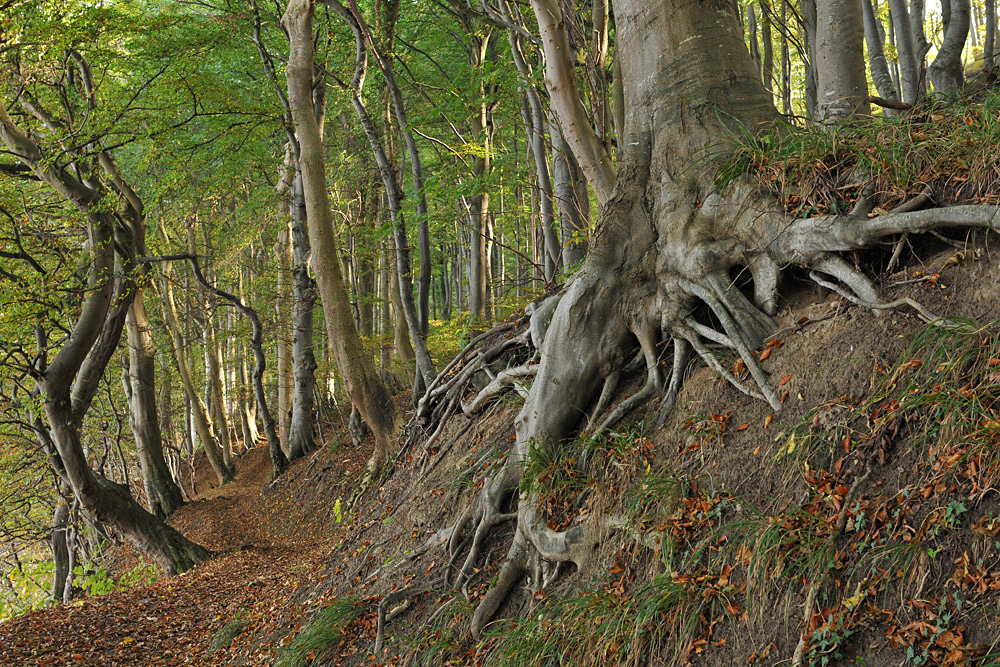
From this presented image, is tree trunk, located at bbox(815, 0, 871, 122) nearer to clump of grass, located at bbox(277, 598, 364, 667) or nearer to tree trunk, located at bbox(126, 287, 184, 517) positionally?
clump of grass, located at bbox(277, 598, 364, 667)

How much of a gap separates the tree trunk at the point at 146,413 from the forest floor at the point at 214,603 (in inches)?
44.9

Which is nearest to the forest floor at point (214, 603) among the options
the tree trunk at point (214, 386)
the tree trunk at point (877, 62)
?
the tree trunk at point (214, 386)

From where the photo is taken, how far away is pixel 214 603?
348 inches

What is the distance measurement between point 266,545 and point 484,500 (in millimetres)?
8877

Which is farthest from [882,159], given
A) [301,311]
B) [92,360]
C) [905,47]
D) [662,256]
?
[301,311]

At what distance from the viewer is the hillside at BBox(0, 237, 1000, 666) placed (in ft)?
8.58

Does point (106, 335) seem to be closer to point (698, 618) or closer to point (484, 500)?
point (484, 500)

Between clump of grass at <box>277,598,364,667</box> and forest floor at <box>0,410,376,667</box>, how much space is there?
634mm

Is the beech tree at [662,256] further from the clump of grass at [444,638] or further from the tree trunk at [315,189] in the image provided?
the tree trunk at [315,189]

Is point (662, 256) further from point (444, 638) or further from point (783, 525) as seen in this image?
point (444, 638)

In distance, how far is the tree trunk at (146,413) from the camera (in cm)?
1512

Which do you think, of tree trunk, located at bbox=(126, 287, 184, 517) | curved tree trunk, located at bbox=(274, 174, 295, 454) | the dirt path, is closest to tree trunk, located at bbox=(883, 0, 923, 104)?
the dirt path

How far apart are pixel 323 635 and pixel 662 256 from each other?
3.72m

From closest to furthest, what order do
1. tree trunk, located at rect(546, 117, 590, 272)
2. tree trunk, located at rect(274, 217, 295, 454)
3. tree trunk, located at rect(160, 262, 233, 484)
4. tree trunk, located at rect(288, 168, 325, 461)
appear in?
tree trunk, located at rect(546, 117, 590, 272), tree trunk, located at rect(288, 168, 325, 461), tree trunk, located at rect(274, 217, 295, 454), tree trunk, located at rect(160, 262, 233, 484)
